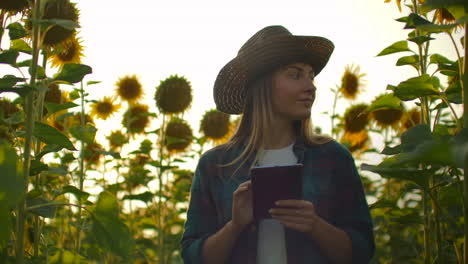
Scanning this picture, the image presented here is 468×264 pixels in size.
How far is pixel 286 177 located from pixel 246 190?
18 centimetres

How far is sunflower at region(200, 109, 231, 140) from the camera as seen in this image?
4.42m

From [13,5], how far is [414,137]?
58.6 inches

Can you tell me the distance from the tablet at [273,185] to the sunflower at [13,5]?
3.54 feet

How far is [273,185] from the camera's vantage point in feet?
4.72

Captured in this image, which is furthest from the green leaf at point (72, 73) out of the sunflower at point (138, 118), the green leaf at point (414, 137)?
the sunflower at point (138, 118)

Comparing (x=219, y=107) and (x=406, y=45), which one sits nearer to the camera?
(x=406, y=45)

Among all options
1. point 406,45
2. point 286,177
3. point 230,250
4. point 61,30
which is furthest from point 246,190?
point 61,30

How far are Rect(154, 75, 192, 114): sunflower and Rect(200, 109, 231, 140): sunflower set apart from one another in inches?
20.7

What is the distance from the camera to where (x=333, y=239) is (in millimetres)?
1579

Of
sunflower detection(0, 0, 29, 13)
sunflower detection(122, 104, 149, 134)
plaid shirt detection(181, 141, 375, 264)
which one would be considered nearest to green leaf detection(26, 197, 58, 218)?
plaid shirt detection(181, 141, 375, 264)

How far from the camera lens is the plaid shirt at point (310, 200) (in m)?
1.70

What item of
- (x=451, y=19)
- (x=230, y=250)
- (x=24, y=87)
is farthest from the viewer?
(x=451, y=19)

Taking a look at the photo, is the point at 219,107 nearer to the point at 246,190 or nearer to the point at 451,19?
the point at 246,190

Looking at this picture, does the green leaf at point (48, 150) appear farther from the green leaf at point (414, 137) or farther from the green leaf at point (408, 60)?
the green leaf at point (408, 60)
